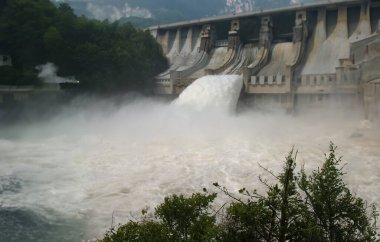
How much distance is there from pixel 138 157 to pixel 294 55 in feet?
58.4

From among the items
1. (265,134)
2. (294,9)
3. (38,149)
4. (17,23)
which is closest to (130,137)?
(38,149)

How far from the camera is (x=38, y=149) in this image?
73.2 ft

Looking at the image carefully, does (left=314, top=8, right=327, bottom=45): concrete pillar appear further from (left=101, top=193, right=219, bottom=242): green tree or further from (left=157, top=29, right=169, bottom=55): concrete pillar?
(left=101, top=193, right=219, bottom=242): green tree

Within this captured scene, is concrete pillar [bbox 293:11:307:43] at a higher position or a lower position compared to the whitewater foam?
higher

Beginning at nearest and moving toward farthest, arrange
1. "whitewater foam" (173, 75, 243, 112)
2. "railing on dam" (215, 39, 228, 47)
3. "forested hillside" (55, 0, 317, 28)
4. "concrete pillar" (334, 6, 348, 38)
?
1. "whitewater foam" (173, 75, 243, 112)
2. "concrete pillar" (334, 6, 348, 38)
3. "railing on dam" (215, 39, 228, 47)
4. "forested hillside" (55, 0, 317, 28)

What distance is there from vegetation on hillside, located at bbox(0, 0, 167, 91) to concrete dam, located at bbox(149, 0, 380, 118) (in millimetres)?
3508

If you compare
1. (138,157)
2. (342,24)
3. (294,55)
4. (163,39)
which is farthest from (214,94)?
(163,39)

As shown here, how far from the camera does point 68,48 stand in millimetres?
32469

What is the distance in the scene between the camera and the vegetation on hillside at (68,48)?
3111cm

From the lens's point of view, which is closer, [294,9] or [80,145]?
[80,145]

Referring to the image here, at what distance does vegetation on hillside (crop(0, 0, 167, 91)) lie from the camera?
31109mm

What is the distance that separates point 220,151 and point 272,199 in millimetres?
14734


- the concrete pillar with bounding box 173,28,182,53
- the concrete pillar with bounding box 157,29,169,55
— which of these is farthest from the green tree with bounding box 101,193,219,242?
the concrete pillar with bounding box 157,29,169,55

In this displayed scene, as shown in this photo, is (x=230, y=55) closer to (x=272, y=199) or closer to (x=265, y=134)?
(x=265, y=134)
